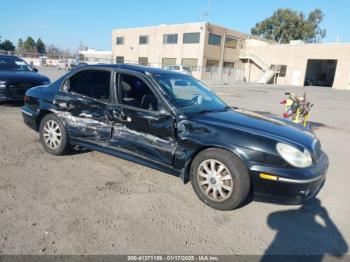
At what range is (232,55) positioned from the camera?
47.0m

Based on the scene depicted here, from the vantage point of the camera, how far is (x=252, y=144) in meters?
3.40

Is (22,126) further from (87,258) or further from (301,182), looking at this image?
(301,182)

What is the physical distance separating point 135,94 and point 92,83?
0.85 meters

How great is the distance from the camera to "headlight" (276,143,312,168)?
3338 mm

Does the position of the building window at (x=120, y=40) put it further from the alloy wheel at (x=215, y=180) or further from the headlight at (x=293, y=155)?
the headlight at (x=293, y=155)

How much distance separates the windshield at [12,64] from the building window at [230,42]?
3806cm

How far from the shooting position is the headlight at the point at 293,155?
11.0 feet

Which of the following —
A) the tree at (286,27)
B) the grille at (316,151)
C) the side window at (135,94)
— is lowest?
the grille at (316,151)

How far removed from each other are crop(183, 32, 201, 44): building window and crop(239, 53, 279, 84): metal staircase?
10156 millimetres

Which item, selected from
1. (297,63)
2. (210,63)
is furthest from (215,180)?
(297,63)

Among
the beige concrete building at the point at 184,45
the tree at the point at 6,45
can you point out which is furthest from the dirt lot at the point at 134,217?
the tree at the point at 6,45

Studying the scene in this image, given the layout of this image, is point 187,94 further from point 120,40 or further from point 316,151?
A: point 120,40

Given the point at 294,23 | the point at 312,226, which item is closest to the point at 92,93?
the point at 312,226

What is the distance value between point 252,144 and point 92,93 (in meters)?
2.59
